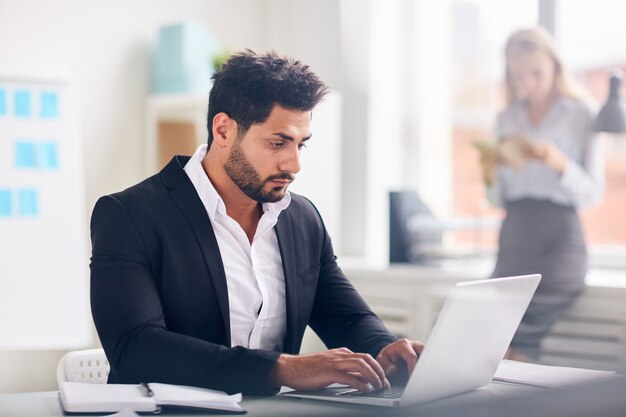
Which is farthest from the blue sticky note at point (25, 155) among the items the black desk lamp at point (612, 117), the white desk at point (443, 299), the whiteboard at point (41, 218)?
the black desk lamp at point (612, 117)

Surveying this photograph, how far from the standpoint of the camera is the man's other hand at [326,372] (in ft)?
4.15

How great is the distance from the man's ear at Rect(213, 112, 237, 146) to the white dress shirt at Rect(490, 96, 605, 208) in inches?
62.0

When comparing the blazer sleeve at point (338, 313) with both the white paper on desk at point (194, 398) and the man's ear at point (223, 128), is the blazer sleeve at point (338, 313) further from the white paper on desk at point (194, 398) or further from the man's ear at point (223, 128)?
the white paper on desk at point (194, 398)

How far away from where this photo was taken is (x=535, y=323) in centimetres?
299

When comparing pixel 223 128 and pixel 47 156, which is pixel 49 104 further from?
pixel 223 128

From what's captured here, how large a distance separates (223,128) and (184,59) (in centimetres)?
183

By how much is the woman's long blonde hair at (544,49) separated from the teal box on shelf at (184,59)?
1.29 metres

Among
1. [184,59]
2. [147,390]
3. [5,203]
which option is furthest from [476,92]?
[147,390]

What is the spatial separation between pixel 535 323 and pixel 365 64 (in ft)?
4.87

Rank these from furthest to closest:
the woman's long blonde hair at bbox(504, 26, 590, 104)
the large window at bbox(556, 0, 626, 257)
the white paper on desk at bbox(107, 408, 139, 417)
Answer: the large window at bbox(556, 0, 626, 257)
the woman's long blonde hair at bbox(504, 26, 590, 104)
the white paper on desk at bbox(107, 408, 139, 417)

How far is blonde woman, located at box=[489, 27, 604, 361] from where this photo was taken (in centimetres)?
290

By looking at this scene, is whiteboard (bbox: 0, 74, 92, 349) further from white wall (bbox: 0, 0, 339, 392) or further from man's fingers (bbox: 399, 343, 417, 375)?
man's fingers (bbox: 399, 343, 417, 375)

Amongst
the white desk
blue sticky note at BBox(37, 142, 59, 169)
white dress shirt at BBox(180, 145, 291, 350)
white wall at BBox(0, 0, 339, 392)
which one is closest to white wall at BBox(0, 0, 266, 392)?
white wall at BBox(0, 0, 339, 392)

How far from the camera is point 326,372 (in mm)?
1268
